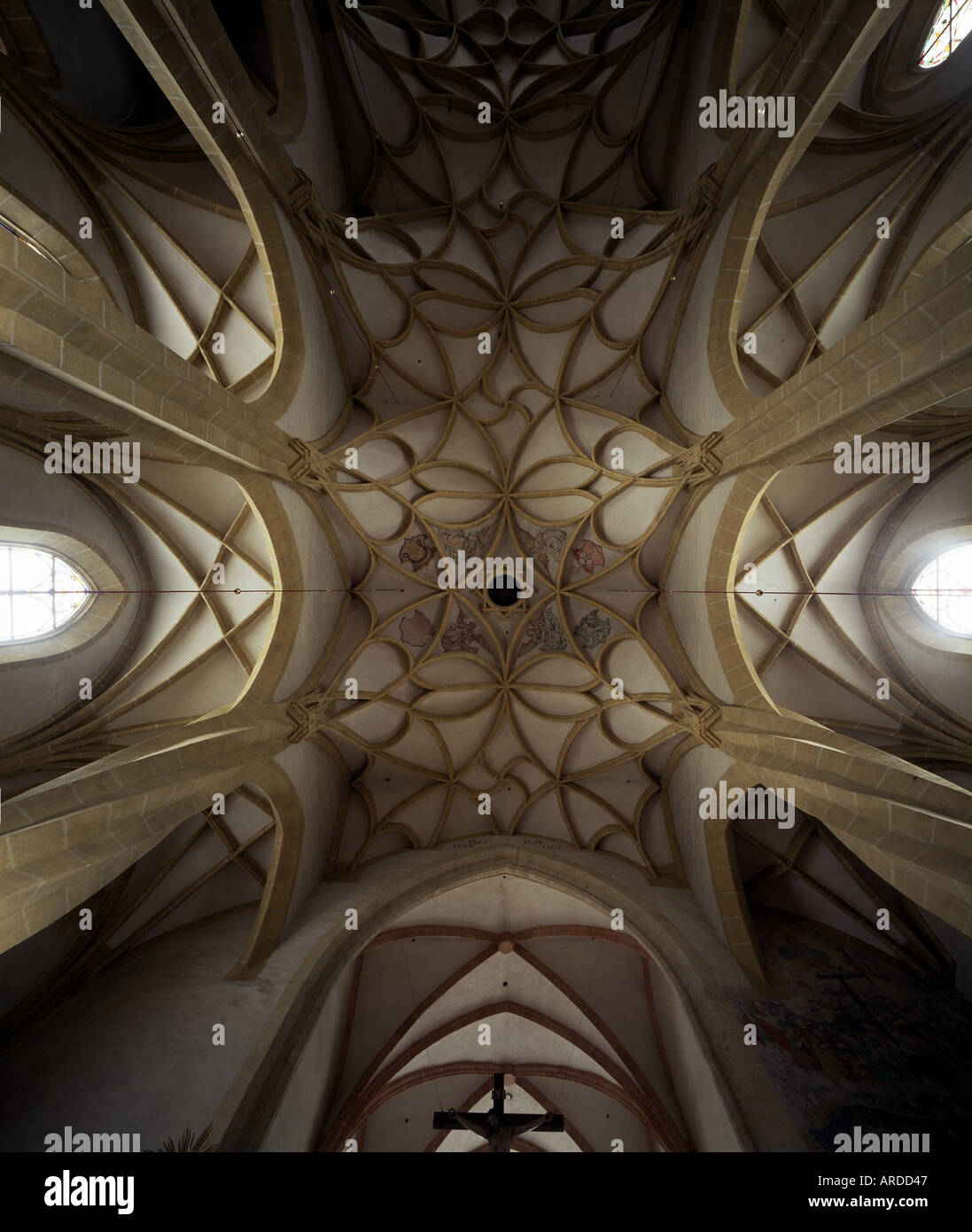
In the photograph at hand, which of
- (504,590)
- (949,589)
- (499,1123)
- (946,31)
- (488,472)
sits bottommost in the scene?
(499,1123)

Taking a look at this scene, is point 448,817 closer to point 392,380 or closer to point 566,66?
point 392,380

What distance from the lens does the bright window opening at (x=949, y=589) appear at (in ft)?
39.0

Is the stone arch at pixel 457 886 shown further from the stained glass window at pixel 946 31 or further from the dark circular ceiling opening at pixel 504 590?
the stained glass window at pixel 946 31

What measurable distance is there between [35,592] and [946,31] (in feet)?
53.5

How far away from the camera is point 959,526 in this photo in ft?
38.2

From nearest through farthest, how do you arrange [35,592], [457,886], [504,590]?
[35,592]
[457,886]
[504,590]

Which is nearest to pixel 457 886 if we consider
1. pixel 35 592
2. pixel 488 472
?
pixel 488 472

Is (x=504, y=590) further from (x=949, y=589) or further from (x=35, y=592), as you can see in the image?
(x=35, y=592)

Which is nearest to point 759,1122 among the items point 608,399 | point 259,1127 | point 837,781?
point 837,781

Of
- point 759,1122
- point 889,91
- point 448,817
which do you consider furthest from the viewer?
point 448,817

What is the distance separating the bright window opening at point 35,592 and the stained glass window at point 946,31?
15416 millimetres

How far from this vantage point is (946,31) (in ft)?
27.8

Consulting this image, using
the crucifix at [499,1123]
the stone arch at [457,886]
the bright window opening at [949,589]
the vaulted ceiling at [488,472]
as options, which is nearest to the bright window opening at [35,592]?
the vaulted ceiling at [488,472]

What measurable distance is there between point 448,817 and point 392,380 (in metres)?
9.65
